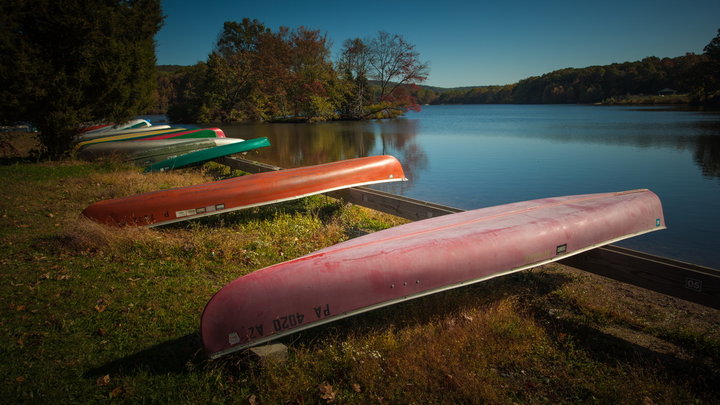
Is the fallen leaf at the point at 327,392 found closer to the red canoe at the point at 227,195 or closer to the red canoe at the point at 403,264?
the red canoe at the point at 403,264

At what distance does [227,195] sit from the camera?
18.4ft

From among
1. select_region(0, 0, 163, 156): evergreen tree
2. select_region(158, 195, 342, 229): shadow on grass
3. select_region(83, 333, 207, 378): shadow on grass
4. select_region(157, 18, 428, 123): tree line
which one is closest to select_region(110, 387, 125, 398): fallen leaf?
select_region(83, 333, 207, 378): shadow on grass

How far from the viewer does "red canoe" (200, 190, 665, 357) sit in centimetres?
259

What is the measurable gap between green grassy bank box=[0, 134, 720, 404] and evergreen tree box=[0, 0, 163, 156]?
6.69 m

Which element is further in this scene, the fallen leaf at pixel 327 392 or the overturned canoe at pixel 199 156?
the overturned canoe at pixel 199 156

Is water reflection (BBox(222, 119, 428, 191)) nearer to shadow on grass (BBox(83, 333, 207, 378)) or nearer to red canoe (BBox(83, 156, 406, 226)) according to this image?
red canoe (BBox(83, 156, 406, 226))

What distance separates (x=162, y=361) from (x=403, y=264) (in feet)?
5.93

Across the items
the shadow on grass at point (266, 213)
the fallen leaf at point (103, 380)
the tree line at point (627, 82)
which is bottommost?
the fallen leaf at point (103, 380)

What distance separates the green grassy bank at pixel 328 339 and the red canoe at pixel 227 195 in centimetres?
38

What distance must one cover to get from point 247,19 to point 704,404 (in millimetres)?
52610

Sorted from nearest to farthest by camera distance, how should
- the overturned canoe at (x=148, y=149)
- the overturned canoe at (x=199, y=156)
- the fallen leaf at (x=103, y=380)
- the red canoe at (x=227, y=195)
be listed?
the fallen leaf at (x=103, y=380), the red canoe at (x=227, y=195), the overturned canoe at (x=199, y=156), the overturned canoe at (x=148, y=149)

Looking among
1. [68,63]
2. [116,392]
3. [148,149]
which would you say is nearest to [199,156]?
[148,149]

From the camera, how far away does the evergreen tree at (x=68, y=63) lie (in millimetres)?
9172

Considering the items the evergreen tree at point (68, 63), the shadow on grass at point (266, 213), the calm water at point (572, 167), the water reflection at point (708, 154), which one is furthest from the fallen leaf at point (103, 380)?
the water reflection at point (708, 154)
